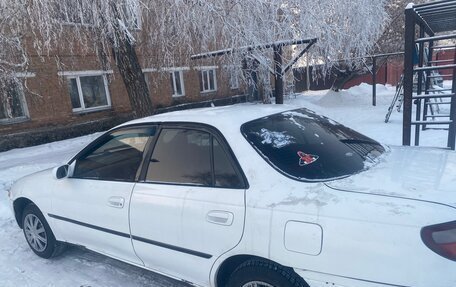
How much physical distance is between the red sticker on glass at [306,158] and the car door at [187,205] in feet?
1.41

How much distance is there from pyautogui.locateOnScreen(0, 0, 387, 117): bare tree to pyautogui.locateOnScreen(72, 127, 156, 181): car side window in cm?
358

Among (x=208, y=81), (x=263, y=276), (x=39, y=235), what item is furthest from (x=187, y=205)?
(x=208, y=81)

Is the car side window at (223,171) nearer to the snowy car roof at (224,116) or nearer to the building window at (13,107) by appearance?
the snowy car roof at (224,116)

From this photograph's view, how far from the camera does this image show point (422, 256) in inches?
67.1

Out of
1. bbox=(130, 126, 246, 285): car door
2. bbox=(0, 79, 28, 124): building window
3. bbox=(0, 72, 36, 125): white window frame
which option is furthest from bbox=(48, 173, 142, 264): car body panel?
bbox=(0, 72, 36, 125): white window frame

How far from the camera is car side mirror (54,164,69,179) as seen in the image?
326 centimetres

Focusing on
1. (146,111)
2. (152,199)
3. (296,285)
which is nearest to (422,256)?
(296,285)

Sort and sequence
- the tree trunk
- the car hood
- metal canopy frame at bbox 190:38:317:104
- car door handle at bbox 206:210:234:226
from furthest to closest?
1. metal canopy frame at bbox 190:38:317:104
2. the tree trunk
3. car door handle at bbox 206:210:234:226
4. the car hood

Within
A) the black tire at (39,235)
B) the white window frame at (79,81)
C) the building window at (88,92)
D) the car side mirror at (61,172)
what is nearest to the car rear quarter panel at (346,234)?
the car side mirror at (61,172)

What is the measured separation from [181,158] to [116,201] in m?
0.70

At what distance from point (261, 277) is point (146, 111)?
5.69 m

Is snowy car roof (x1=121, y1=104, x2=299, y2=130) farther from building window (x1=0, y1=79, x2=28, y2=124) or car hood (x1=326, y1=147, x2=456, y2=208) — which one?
building window (x1=0, y1=79, x2=28, y2=124)

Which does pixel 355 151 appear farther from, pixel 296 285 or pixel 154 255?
pixel 154 255

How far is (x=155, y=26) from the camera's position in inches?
298
